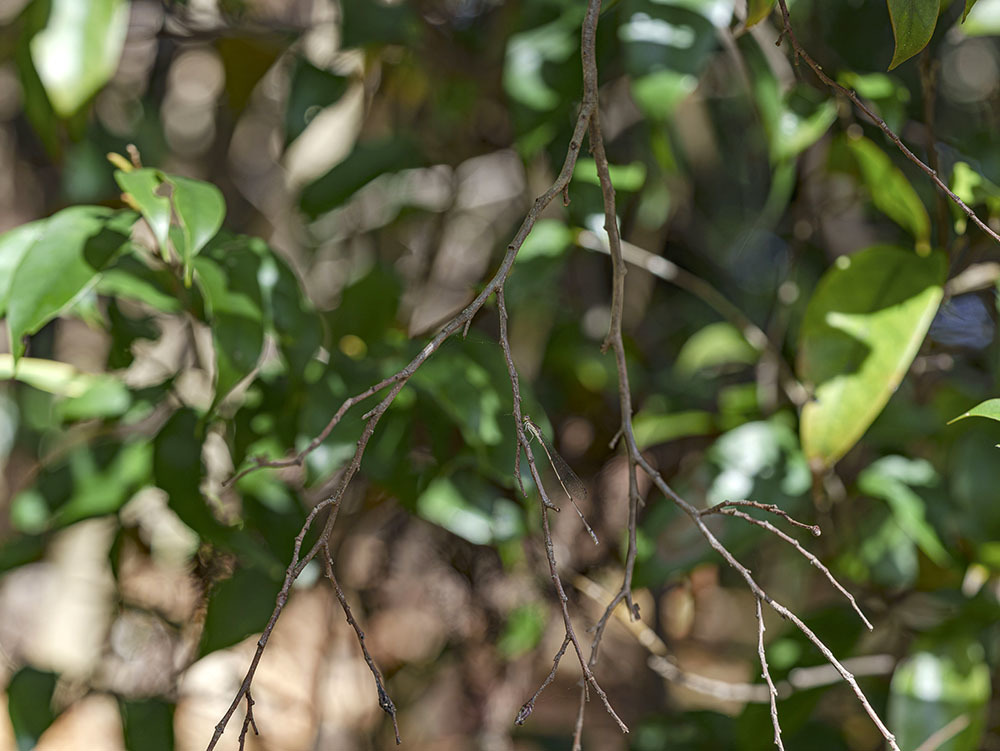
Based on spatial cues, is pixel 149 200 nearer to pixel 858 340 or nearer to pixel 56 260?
pixel 56 260

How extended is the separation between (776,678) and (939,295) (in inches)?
10.6

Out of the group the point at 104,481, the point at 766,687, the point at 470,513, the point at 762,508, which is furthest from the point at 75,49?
the point at 766,687

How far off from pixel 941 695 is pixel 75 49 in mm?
650

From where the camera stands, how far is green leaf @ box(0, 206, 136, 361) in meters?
0.40

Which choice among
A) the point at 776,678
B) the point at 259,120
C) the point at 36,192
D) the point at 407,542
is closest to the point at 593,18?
the point at 776,678

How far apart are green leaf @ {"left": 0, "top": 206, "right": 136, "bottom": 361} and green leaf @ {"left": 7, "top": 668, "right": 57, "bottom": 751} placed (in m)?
0.30

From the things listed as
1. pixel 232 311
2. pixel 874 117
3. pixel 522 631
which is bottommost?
pixel 522 631

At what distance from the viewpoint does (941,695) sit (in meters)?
0.49

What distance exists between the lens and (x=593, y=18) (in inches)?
13.4

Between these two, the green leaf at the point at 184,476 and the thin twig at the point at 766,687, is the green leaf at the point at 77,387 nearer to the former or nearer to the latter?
the green leaf at the point at 184,476

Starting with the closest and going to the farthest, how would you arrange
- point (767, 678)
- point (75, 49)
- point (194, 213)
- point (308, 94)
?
point (767, 678) < point (194, 213) < point (75, 49) < point (308, 94)

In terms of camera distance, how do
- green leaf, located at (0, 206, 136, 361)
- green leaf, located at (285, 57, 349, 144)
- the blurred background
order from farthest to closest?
1. green leaf, located at (285, 57, 349, 144)
2. the blurred background
3. green leaf, located at (0, 206, 136, 361)

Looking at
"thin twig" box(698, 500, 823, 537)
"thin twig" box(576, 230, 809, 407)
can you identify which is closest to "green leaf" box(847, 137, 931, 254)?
"thin twig" box(576, 230, 809, 407)

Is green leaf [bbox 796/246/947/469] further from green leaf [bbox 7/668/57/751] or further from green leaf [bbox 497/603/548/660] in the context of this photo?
green leaf [bbox 7/668/57/751]
